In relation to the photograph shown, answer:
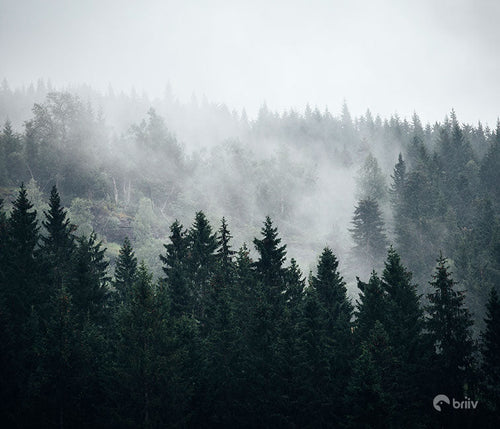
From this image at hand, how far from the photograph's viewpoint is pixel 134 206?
91688 millimetres

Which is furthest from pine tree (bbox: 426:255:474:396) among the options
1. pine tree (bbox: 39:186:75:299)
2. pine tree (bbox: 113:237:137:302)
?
pine tree (bbox: 39:186:75:299)

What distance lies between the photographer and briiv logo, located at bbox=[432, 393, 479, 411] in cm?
2537

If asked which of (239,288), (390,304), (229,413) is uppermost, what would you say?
(239,288)

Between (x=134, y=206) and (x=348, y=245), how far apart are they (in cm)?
4918

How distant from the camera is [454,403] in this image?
2586 cm

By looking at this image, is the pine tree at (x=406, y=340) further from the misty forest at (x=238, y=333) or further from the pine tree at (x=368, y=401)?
the pine tree at (x=368, y=401)

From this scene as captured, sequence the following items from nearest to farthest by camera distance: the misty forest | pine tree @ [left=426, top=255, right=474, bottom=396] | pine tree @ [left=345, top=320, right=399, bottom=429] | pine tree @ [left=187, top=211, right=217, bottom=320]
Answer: pine tree @ [left=345, top=320, right=399, bottom=429] < the misty forest < pine tree @ [left=426, top=255, right=474, bottom=396] < pine tree @ [left=187, top=211, right=217, bottom=320]

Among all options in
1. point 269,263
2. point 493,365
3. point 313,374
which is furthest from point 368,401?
point 269,263

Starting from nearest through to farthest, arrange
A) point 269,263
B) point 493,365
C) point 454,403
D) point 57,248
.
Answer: point 454,403 → point 493,365 → point 269,263 → point 57,248

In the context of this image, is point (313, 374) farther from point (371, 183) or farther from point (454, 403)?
point (371, 183)

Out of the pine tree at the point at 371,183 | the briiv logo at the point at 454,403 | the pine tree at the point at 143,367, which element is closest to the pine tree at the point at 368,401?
the briiv logo at the point at 454,403

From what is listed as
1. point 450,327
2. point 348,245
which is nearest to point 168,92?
point 348,245

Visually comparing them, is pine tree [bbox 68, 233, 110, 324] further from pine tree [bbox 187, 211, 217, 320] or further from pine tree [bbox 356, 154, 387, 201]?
pine tree [bbox 356, 154, 387, 201]

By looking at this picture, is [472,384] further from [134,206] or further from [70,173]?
[70,173]
